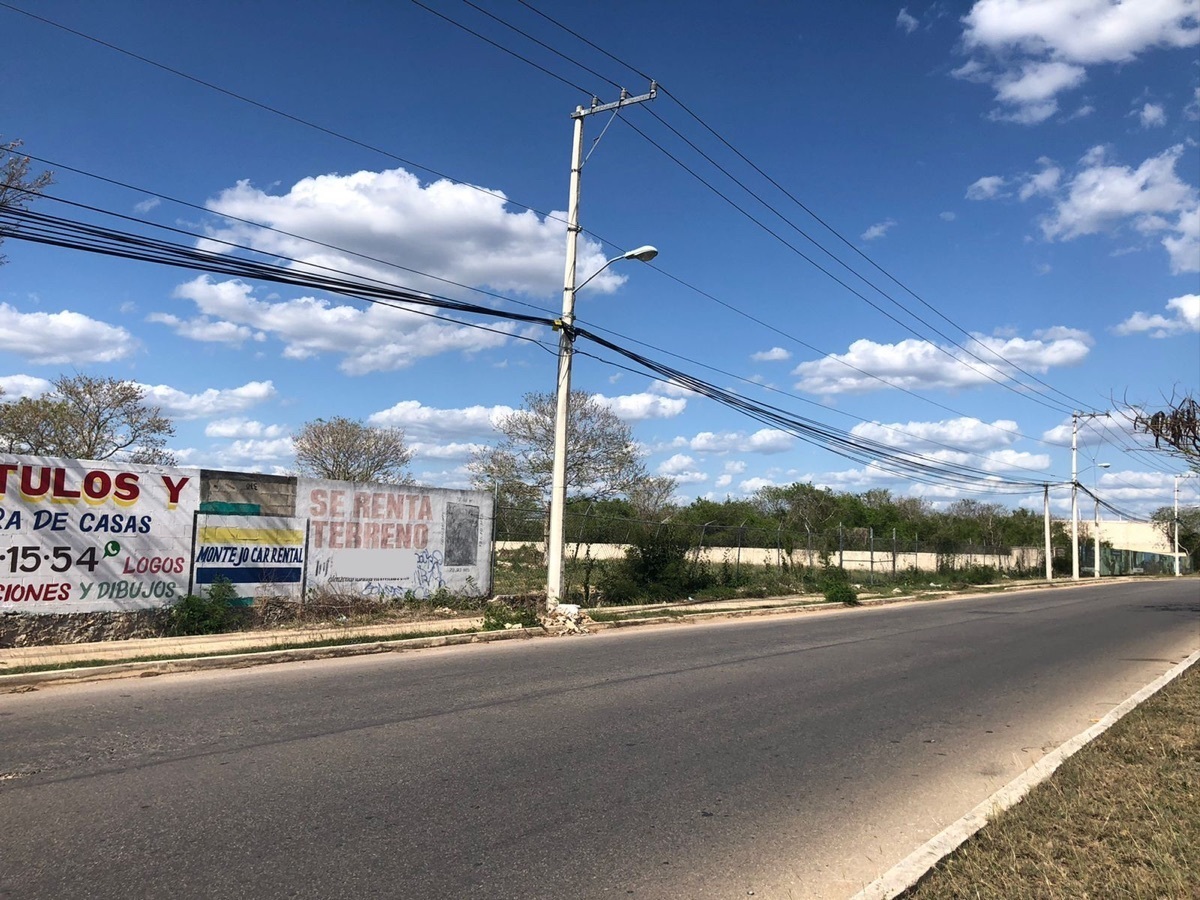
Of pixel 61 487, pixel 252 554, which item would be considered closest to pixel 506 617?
pixel 252 554

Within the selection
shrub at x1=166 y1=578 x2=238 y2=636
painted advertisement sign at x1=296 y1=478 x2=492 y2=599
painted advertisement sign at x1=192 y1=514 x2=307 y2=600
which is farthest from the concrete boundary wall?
shrub at x1=166 y1=578 x2=238 y2=636

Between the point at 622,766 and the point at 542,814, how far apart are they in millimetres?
1233

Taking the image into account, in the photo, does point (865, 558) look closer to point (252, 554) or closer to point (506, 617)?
point (506, 617)

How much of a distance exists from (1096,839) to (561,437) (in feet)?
41.7

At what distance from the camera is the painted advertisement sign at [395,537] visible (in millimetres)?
16094

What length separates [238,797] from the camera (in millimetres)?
5344

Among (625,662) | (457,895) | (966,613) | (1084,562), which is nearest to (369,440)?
(966,613)

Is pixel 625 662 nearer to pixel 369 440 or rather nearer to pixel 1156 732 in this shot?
pixel 1156 732

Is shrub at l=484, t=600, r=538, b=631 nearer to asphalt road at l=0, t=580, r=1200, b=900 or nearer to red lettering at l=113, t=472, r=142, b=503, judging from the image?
asphalt road at l=0, t=580, r=1200, b=900

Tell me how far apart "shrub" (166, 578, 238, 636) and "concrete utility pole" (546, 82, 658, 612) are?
18.9ft

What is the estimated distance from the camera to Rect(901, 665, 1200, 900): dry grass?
13.6 feet

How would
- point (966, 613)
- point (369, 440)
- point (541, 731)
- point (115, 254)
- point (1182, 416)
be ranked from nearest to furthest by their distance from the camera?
point (541, 731)
point (115, 254)
point (1182, 416)
point (966, 613)
point (369, 440)

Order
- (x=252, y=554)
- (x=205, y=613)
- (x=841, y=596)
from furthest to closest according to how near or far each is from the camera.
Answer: (x=841, y=596) < (x=252, y=554) < (x=205, y=613)

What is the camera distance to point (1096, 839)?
4820 mm
